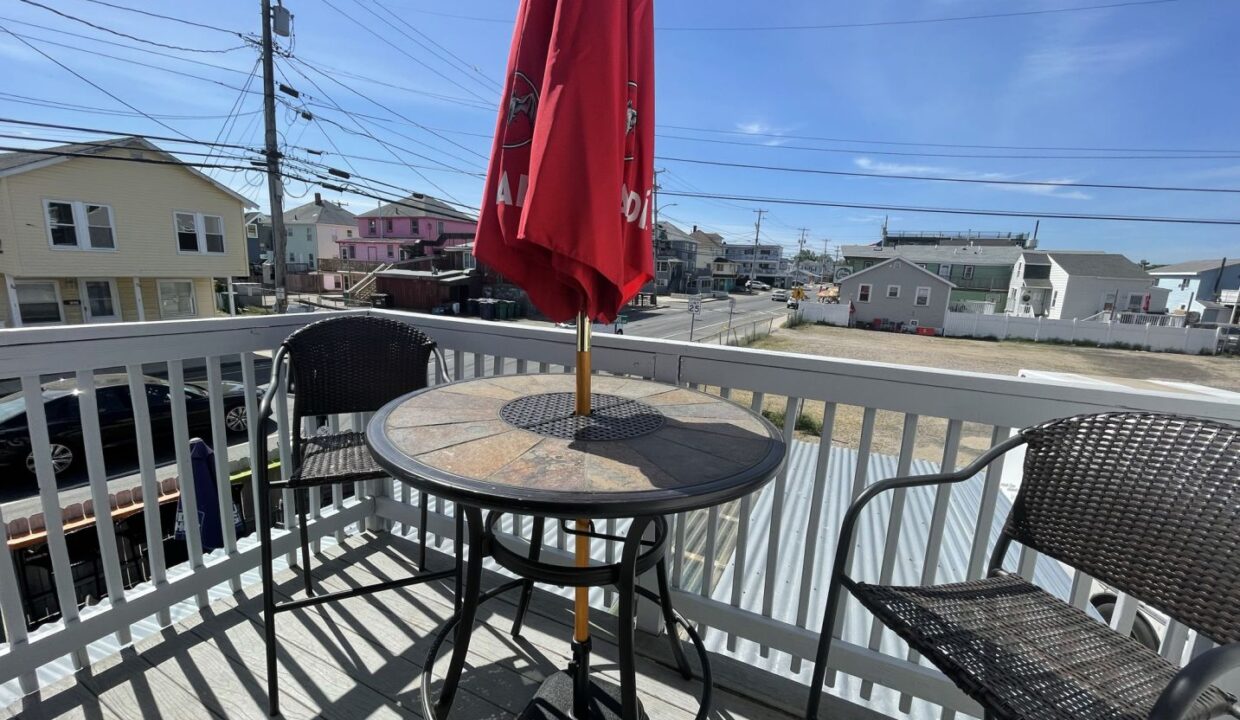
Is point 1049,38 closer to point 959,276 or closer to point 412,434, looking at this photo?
point 412,434

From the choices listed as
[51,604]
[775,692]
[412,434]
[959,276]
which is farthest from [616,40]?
[959,276]

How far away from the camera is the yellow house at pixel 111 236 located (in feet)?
38.4

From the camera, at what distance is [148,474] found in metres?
1.52

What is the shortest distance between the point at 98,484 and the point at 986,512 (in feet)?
7.90

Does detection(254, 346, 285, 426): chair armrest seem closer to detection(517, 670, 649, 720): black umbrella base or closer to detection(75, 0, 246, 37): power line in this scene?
detection(517, 670, 649, 720): black umbrella base

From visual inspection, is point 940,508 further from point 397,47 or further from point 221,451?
point 397,47

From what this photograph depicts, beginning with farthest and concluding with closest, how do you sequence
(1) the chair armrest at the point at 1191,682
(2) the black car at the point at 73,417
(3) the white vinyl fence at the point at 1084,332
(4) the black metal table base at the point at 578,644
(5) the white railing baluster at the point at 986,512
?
(3) the white vinyl fence at the point at 1084,332 < (2) the black car at the point at 73,417 < (5) the white railing baluster at the point at 986,512 < (4) the black metal table base at the point at 578,644 < (1) the chair armrest at the point at 1191,682

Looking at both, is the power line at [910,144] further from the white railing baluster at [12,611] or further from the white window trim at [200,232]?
the white railing baluster at [12,611]

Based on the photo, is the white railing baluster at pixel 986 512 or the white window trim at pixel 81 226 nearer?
the white railing baluster at pixel 986 512

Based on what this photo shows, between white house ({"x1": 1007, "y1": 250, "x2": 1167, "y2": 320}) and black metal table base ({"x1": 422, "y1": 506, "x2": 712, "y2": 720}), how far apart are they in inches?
1422

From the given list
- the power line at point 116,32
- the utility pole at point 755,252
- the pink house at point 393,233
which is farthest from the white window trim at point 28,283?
the utility pole at point 755,252

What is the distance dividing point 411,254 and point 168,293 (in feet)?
54.7

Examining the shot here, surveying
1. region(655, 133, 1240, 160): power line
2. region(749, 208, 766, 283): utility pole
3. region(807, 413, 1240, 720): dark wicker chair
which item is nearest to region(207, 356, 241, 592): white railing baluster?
region(807, 413, 1240, 720): dark wicker chair

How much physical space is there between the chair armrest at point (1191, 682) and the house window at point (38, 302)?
Result: 19.2m
